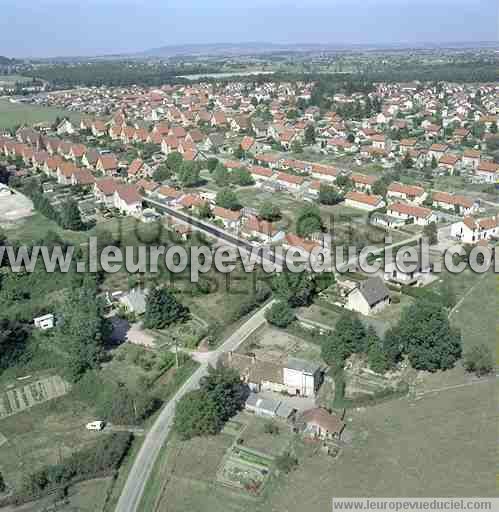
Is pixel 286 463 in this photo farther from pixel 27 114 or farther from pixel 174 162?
pixel 27 114

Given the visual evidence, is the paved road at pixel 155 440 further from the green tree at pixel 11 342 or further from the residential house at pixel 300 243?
the residential house at pixel 300 243

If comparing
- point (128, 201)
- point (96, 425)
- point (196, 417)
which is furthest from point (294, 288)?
point (128, 201)

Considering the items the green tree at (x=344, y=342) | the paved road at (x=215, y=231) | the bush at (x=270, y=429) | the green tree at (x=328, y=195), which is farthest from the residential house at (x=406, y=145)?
the bush at (x=270, y=429)

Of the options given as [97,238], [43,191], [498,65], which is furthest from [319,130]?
[498,65]

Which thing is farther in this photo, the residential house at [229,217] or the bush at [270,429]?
the residential house at [229,217]

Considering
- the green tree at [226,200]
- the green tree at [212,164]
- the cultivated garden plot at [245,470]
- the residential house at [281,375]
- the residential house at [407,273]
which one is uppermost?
the green tree at [212,164]

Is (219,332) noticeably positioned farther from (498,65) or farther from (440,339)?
(498,65)

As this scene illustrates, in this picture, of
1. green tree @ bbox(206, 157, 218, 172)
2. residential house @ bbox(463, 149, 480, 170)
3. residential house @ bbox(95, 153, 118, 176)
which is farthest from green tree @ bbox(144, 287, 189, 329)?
residential house @ bbox(463, 149, 480, 170)
